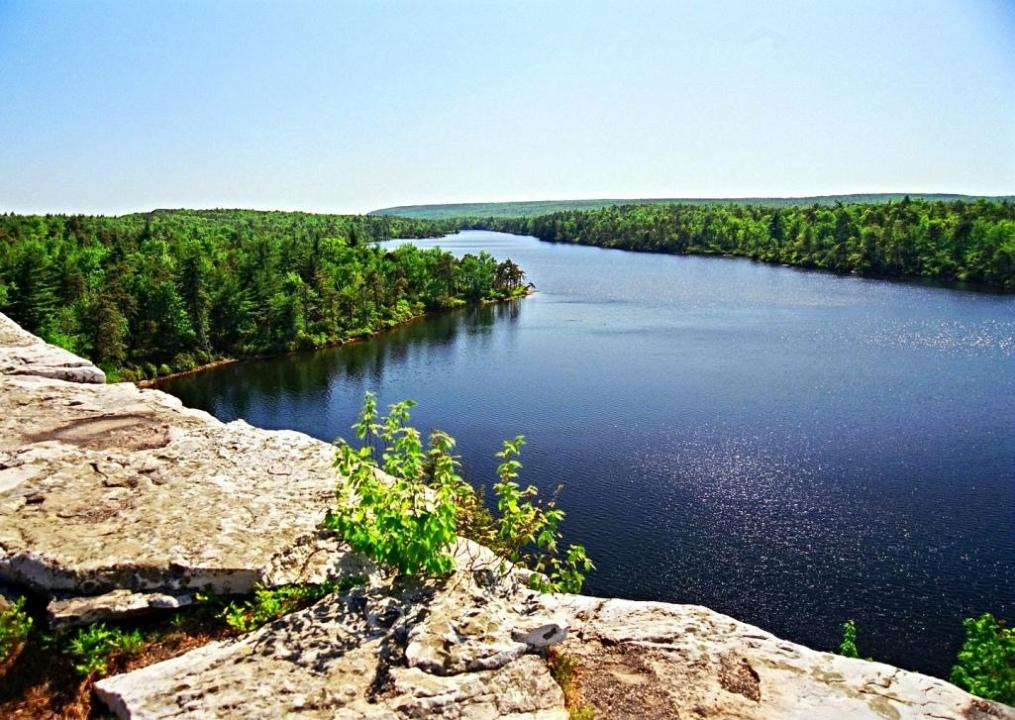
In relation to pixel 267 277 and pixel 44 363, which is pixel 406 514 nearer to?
pixel 44 363

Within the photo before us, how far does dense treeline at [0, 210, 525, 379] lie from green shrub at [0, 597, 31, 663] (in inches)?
1994

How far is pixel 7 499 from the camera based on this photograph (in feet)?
27.4

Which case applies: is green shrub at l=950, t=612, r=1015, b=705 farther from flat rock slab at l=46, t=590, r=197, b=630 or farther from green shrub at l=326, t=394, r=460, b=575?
flat rock slab at l=46, t=590, r=197, b=630

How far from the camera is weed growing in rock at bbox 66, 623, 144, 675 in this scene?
6.89 metres

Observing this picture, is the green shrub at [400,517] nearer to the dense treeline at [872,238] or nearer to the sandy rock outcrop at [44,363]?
the sandy rock outcrop at [44,363]

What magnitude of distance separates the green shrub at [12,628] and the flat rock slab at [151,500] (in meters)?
0.33

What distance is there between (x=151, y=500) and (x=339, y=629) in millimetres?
3496

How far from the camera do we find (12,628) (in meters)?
7.05

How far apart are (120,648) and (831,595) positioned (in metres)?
22.9

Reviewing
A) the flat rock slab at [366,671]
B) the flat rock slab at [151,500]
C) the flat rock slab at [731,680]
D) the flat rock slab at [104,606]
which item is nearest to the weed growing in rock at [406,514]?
the flat rock slab at [366,671]

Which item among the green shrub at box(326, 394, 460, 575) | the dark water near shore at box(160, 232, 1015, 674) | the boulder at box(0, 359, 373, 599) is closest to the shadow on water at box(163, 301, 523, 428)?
the dark water near shore at box(160, 232, 1015, 674)

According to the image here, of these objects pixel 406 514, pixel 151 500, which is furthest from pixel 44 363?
pixel 406 514

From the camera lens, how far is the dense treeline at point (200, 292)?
53781 millimetres

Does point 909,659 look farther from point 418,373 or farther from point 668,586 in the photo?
point 418,373
